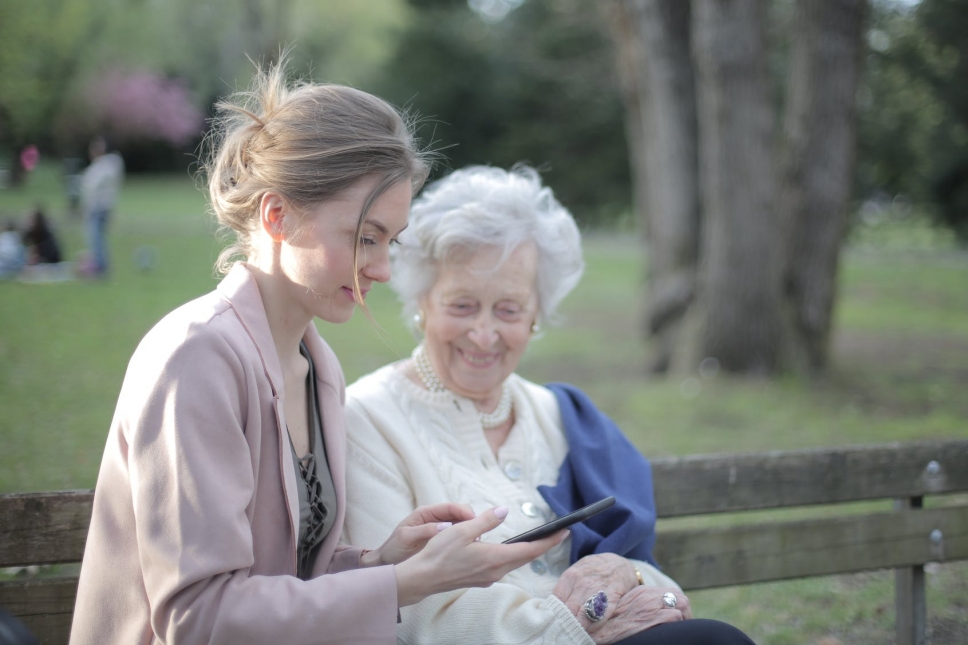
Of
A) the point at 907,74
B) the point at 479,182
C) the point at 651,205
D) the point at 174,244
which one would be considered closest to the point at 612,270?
the point at 907,74

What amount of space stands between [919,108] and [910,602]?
21.4 metres

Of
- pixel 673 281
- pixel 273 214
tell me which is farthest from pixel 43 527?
pixel 673 281

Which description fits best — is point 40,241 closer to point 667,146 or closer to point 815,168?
point 667,146

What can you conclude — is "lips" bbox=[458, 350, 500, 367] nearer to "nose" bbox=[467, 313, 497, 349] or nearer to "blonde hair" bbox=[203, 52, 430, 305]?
"nose" bbox=[467, 313, 497, 349]

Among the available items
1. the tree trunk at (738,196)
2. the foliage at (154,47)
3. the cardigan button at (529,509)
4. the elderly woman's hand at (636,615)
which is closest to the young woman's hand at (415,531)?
the cardigan button at (529,509)

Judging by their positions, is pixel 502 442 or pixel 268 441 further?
pixel 502 442

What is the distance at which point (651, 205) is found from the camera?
9.37 meters

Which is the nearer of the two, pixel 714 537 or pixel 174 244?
pixel 714 537

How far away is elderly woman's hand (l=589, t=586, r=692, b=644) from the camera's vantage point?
92.7 inches

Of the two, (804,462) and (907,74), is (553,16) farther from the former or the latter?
(804,462)

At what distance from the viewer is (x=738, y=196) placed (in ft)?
24.9

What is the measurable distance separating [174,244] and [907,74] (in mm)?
16433

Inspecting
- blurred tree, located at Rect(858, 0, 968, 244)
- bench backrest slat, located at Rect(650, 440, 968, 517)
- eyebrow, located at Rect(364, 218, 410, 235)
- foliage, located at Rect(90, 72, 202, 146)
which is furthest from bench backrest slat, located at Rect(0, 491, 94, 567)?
blurred tree, located at Rect(858, 0, 968, 244)

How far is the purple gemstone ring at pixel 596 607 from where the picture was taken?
91.7 inches
